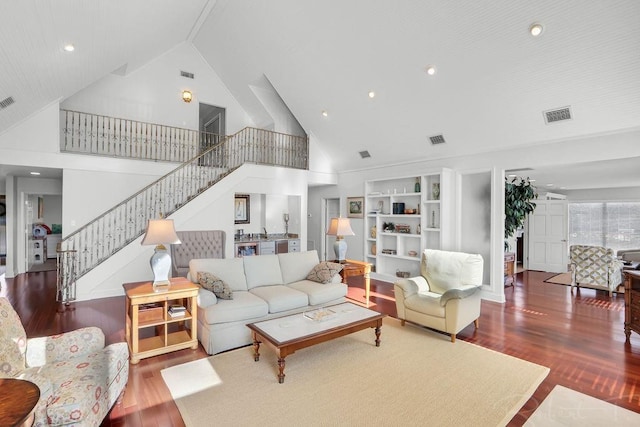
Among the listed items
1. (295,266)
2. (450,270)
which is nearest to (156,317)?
(295,266)

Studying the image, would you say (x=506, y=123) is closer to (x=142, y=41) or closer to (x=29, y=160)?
(x=142, y=41)

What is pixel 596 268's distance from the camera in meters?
6.52

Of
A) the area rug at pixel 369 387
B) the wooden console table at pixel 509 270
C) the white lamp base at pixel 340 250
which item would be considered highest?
the white lamp base at pixel 340 250

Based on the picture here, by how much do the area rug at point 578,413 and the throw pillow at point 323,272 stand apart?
2830mm

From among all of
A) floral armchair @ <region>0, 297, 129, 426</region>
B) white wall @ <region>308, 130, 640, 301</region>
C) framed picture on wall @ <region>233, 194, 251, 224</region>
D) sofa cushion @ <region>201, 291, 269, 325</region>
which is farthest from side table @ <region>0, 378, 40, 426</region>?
framed picture on wall @ <region>233, 194, 251, 224</region>

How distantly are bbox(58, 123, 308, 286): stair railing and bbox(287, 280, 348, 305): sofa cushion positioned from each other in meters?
2.40

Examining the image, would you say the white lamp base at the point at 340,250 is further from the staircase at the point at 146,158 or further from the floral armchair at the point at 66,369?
the floral armchair at the point at 66,369

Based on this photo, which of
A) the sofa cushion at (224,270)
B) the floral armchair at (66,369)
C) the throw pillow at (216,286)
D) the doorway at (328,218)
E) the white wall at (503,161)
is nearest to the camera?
the floral armchair at (66,369)

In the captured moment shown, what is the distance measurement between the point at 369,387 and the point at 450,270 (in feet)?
7.79

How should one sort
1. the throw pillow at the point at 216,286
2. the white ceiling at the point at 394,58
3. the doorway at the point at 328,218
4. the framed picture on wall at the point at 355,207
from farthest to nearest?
the doorway at the point at 328,218 → the framed picture on wall at the point at 355,207 → the throw pillow at the point at 216,286 → the white ceiling at the point at 394,58

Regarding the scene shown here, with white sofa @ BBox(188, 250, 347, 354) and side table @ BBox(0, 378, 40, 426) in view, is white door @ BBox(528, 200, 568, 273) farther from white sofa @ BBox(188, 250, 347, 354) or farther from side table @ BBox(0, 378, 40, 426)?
side table @ BBox(0, 378, 40, 426)

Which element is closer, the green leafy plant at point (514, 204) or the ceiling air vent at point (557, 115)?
the ceiling air vent at point (557, 115)

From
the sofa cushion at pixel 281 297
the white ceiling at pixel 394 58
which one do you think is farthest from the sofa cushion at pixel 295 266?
the white ceiling at pixel 394 58

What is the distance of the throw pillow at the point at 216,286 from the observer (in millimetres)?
3869
